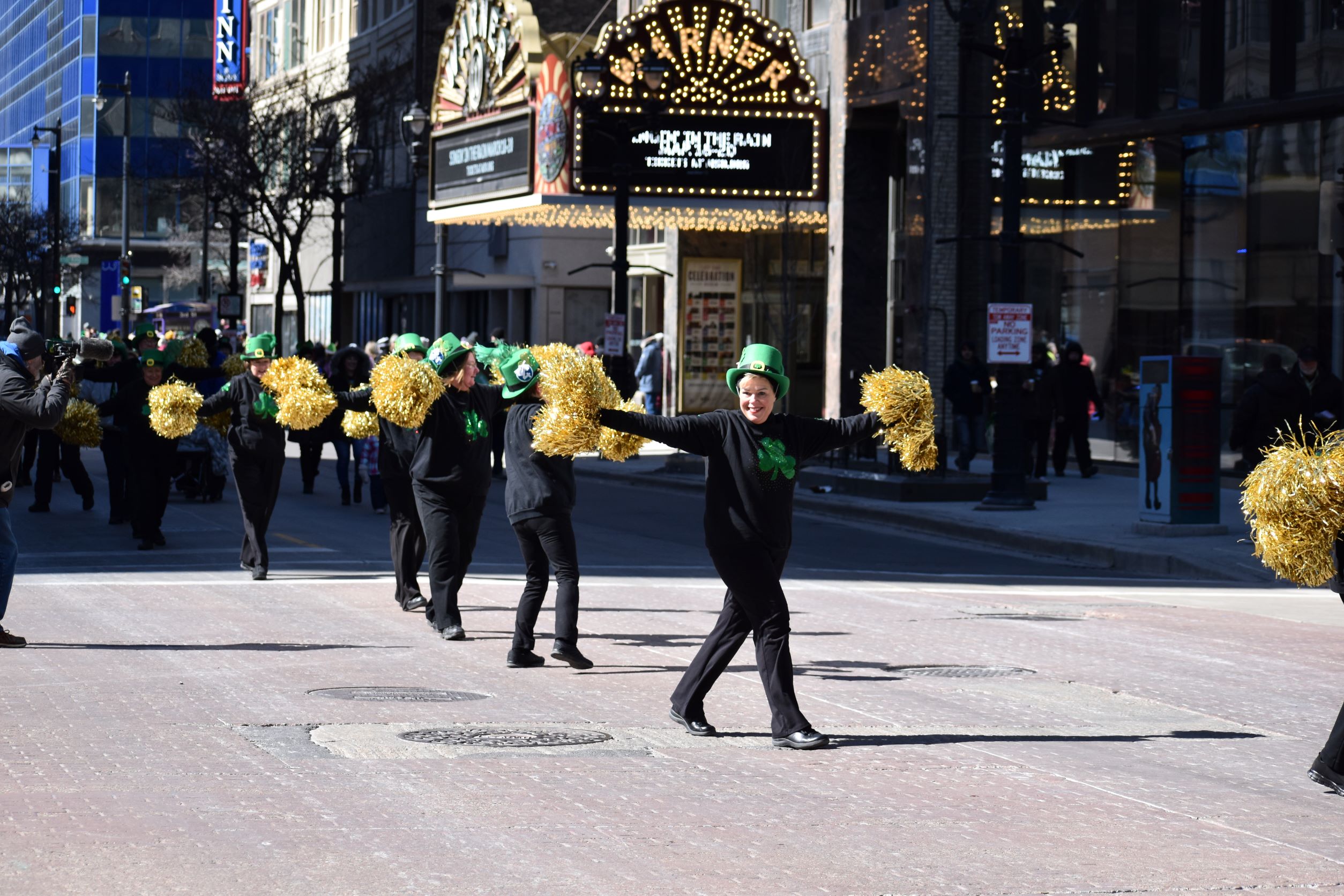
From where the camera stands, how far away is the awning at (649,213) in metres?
32.8

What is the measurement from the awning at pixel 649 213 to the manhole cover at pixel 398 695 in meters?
22.3

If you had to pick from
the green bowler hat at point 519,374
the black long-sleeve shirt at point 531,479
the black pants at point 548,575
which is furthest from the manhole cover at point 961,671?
the green bowler hat at point 519,374

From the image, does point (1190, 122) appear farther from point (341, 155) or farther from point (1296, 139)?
point (341, 155)

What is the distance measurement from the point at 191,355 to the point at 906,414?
12.0 meters

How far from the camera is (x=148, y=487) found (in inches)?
703

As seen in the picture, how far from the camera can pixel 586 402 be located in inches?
335

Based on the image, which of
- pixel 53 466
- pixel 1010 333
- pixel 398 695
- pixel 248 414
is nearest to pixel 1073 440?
pixel 1010 333

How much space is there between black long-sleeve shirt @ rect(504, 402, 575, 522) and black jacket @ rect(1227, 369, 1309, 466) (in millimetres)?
11442

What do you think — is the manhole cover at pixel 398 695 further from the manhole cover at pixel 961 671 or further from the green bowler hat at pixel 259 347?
the green bowler hat at pixel 259 347

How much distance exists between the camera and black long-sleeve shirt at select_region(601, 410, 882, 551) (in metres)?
A: 8.55

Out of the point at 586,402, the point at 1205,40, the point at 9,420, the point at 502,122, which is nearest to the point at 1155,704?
the point at 586,402

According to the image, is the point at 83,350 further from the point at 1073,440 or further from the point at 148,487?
the point at 1073,440

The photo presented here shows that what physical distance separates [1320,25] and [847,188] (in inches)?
443

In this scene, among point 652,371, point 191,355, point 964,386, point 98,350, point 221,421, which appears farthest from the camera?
point 652,371
